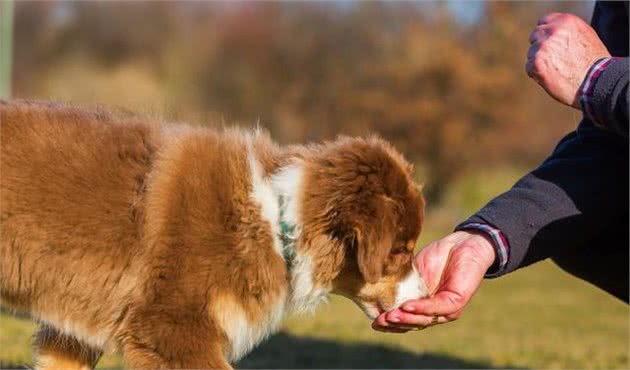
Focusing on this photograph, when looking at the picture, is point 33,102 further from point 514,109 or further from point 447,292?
point 514,109

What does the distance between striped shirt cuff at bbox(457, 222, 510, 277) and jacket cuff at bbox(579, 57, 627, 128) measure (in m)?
0.73

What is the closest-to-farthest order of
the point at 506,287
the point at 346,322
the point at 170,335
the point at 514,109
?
1. the point at 170,335
2. the point at 346,322
3. the point at 506,287
4. the point at 514,109

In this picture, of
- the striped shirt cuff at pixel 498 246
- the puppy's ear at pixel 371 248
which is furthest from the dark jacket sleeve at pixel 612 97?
the puppy's ear at pixel 371 248

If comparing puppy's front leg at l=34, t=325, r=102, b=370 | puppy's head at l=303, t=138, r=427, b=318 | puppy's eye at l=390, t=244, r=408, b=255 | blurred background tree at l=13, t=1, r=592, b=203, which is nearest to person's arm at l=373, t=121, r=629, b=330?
puppy's eye at l=390, t=244, r=408, b=255

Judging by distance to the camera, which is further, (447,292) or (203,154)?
(447,292)

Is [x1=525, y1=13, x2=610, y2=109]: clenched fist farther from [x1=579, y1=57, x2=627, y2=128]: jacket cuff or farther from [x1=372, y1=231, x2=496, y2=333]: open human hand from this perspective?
[x1=372, y1=231, x2=496, y2=333]: open human hand

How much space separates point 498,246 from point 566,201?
1.80 feet

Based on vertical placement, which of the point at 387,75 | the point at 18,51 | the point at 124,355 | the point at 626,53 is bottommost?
the point at 18,51

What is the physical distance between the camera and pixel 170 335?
151 inches

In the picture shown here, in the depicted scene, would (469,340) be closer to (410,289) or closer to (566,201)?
(566,201)

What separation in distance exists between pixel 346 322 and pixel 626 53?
5.07 meters

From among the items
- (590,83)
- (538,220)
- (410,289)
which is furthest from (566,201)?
(410,289)

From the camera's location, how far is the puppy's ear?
13.1 ft

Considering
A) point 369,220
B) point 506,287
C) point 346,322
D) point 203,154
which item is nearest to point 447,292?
point 369,220
